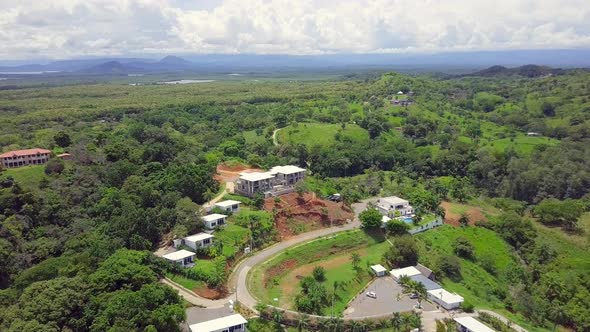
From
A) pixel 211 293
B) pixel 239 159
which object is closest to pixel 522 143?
pixel 239 159

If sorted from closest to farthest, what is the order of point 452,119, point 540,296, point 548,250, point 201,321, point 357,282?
point 201,321
point 357,282
point 540,296
point 548,250
point 452,119

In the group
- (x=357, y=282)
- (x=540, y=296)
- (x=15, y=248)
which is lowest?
(x=540, y=296)

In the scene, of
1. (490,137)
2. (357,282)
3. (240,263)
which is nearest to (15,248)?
(240,263)

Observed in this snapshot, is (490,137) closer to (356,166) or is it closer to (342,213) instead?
(356,166)

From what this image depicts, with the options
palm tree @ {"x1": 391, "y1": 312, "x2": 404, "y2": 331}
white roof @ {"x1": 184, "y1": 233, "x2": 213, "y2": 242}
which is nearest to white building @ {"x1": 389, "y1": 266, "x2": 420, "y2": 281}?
palm tree @ {"x1": 391, "y1": 312, "x2": 404, "y2": 331}

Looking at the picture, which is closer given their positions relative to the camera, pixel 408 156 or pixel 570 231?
pixel 570 231

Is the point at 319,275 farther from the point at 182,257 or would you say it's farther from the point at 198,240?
the point at 182,257

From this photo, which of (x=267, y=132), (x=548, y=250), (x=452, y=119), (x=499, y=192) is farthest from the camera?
(x=452, y=119)
